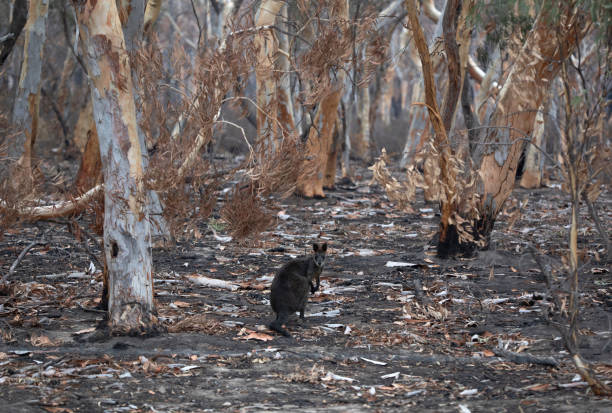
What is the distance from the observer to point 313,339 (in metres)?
6.87

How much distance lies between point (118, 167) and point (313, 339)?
7.59 ft

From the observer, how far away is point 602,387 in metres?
4.93

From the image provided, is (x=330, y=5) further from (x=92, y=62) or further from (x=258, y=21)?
(x=92, y=62)

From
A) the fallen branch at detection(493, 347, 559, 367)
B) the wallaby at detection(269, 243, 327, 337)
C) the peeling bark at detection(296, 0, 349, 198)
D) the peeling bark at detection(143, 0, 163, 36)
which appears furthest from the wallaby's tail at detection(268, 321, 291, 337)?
the peeling bark at detection(296, 0, 349, 198)

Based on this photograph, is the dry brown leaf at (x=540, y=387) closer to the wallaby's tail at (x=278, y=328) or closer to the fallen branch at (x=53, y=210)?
the wallaby's tail at (x=278, y=328)

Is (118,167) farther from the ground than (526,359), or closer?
farther from the ground

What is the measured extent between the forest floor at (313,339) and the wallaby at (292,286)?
0.20 metres

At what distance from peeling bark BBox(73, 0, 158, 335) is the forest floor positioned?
346 millimetres

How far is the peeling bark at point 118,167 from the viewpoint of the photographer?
6.42 m

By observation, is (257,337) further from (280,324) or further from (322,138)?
(322,138)

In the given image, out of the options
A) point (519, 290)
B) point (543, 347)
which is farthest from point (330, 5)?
point (543, 347)

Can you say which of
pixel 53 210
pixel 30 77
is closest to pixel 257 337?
pixel 53 210

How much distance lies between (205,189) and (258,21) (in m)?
7.39

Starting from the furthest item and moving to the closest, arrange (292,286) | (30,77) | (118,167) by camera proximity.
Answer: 1. (30,77)
2. (292,286)
3. (118,167)
